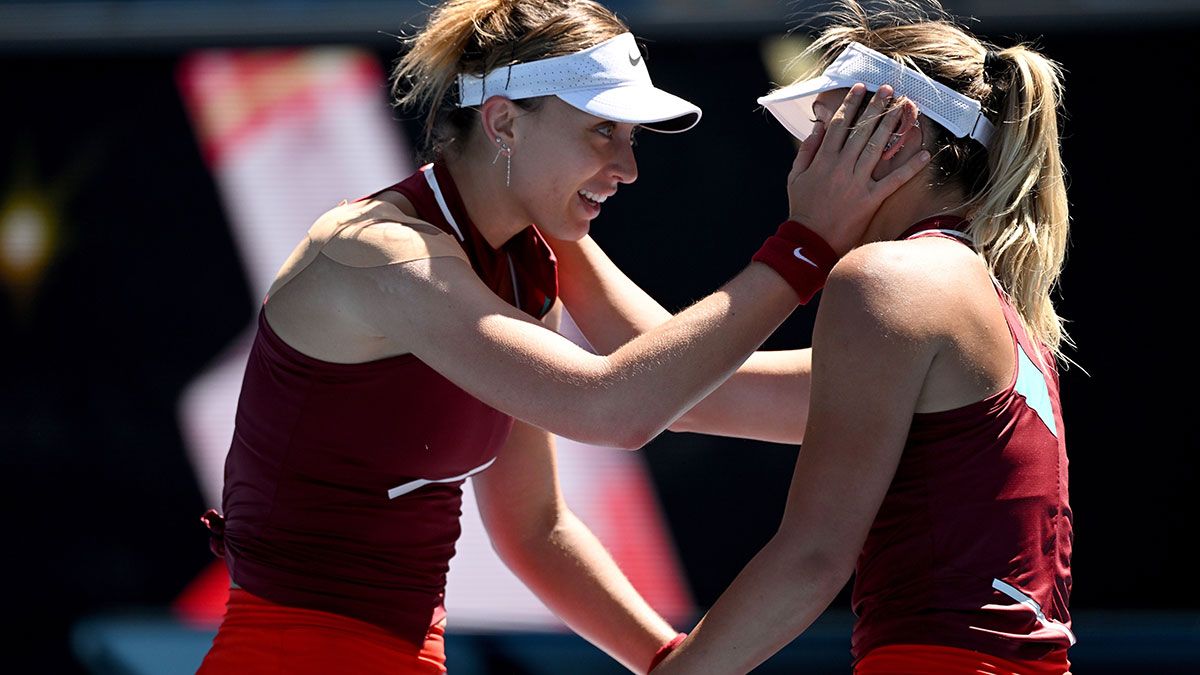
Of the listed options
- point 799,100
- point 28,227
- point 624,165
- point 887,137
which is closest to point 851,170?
point 887,137

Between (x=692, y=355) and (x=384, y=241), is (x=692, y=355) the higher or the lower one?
the lower one

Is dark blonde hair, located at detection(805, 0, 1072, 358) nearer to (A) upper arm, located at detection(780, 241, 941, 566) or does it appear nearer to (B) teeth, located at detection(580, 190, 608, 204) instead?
(A) upper arm, located at detection(780, 241, 941, 566)

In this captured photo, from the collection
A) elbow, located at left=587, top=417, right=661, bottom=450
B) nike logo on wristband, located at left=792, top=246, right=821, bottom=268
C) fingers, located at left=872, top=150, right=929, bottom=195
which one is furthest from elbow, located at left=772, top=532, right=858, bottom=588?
fingers, located at left=872, top=150, right=929, bottom=195

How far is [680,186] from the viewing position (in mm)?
4062

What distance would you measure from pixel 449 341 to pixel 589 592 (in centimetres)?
71

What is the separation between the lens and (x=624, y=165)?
2.37 m

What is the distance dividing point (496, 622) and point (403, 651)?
1794mm

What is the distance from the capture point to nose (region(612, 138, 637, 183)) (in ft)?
7.72

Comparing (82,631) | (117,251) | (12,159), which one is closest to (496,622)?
(82,631)

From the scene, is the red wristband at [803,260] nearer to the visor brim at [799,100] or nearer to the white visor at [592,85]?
the visor brim at [799,100]

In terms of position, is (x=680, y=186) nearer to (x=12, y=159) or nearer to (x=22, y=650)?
(x=12, y=159)

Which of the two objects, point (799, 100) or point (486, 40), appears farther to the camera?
point (486, 40)

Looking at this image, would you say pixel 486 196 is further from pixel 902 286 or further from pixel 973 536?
pixel 973 536

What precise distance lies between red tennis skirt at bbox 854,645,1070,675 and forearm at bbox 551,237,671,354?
0.89 m
